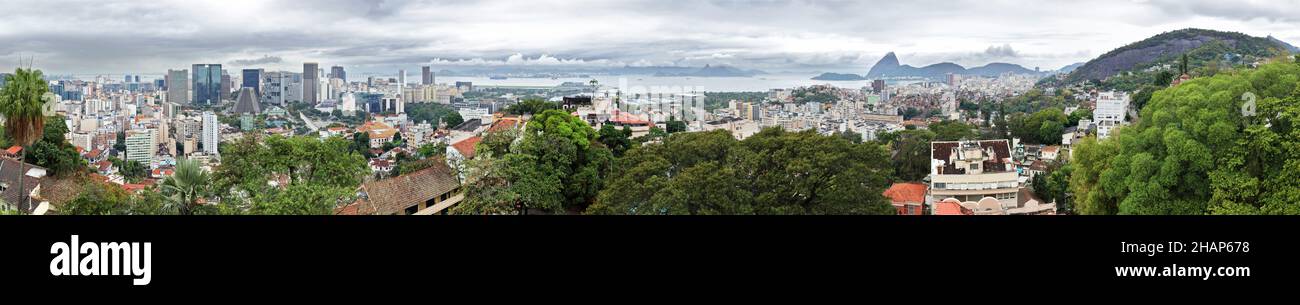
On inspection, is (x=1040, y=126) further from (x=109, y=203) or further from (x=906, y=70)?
(x=109, y=203)

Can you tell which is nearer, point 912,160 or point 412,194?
point 412,194

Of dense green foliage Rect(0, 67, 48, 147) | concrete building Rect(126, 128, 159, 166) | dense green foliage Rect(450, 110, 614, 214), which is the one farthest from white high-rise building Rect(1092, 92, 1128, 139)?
dense green foliage Rect(0, 67, 48, 147)

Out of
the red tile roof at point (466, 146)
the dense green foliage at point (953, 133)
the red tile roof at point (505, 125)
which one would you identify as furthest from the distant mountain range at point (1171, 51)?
the red tile roof at point (466, 146)

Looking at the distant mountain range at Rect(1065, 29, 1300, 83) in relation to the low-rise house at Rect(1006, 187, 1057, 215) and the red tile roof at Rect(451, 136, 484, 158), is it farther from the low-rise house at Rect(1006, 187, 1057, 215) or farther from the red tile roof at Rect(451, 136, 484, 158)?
the red tile roof at Rect(451, 136, 484, 158)

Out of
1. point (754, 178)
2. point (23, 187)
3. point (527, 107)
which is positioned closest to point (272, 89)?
point (527, 107)
